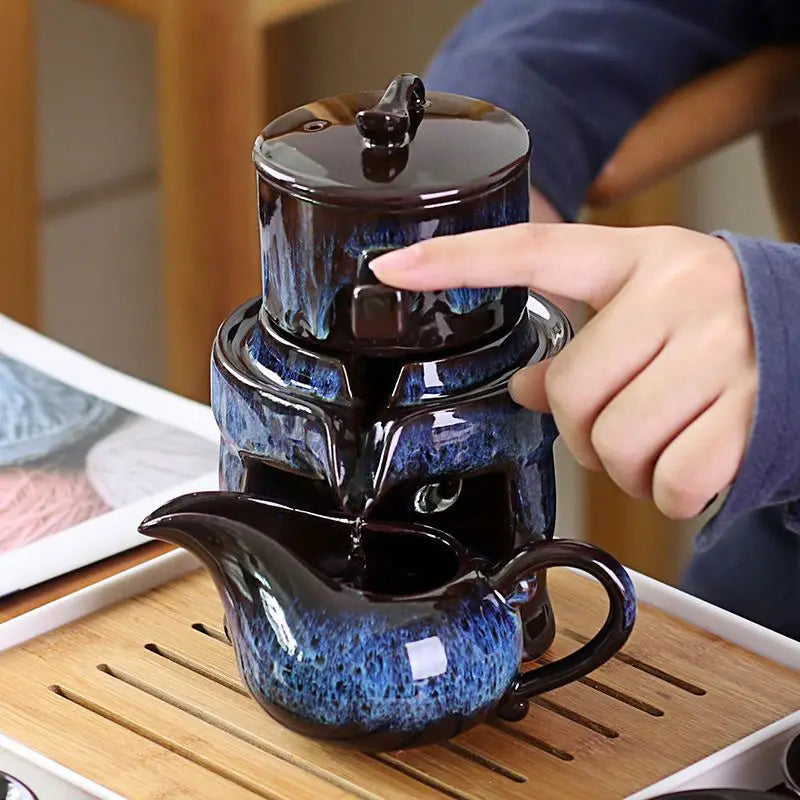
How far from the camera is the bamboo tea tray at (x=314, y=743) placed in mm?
483

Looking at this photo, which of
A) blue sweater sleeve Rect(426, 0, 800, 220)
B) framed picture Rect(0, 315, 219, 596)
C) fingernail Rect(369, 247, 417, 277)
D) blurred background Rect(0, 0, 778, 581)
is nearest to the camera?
fingernail Rect(369, 247, 417, 277)

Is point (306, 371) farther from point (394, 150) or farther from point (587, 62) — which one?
point (587, 62)

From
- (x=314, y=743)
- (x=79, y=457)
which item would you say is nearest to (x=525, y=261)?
(x=314, y=743)

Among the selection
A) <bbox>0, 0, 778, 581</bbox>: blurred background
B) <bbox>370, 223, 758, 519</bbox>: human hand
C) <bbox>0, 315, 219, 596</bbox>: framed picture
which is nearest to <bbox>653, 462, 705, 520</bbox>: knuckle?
<bbox>370, 223, 758, 519</bbox>: human hand

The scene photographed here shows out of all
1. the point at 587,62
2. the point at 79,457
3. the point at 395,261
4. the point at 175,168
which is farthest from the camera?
the point at 175,168

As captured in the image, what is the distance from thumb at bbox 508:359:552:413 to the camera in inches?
19.6

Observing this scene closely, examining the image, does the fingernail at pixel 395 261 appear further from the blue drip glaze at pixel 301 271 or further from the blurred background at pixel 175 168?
the blurred background at pixel 175 168

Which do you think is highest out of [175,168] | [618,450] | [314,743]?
[618,450]

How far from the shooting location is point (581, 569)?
1.61 ft

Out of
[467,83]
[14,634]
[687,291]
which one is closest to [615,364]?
[687,291]

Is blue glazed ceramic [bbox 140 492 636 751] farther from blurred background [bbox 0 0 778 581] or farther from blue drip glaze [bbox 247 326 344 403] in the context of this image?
blurred background [bbox 0 0 778 581]

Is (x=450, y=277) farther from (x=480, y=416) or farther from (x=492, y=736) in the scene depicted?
(x=492, y=736)

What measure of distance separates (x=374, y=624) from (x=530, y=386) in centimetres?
10

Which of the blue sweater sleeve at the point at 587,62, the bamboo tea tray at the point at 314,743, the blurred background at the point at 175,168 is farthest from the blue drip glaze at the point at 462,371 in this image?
the blurred background at the point at 175,168
